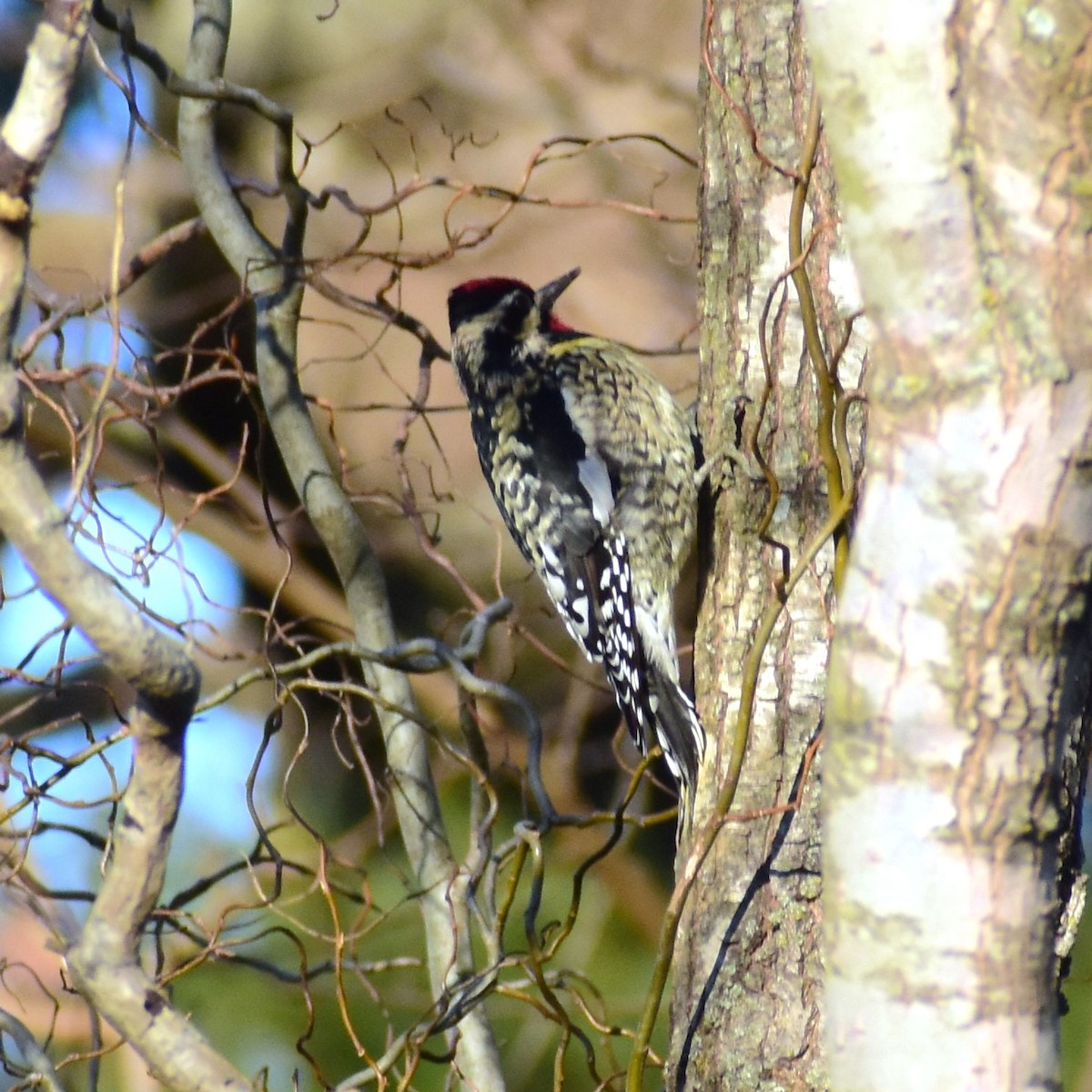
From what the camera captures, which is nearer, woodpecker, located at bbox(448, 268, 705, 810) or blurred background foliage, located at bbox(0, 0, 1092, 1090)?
woodpecker, located at bbox(448, 268, 705, 810)

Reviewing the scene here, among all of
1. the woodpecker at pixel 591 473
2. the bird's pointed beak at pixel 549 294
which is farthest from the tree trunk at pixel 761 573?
the bird's pointed beak at pixel 549 294

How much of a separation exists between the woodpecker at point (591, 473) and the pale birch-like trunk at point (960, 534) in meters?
1.21

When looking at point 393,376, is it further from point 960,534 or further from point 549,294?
point 960,534

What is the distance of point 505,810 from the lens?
4.90 meters

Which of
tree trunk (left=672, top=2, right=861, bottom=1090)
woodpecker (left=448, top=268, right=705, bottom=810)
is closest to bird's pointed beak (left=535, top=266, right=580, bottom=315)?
woodpecker (left=448, top=268, right=705, bottom=810)

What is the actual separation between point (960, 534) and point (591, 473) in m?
1.74

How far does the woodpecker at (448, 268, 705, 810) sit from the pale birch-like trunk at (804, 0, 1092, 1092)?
121 cm

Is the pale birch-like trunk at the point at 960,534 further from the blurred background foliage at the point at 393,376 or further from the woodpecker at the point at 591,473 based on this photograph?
the blurred background foliage at the point at 393,376

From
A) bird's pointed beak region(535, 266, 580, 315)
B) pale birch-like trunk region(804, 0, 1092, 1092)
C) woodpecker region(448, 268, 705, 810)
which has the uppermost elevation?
bird's pointed beak region(535, 266, 580, 315)

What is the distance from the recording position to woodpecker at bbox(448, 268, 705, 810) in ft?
9.18

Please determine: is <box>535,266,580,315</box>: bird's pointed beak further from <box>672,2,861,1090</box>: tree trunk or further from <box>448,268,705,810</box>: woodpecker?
<box>672,2,861,1090</box>: tree trunk

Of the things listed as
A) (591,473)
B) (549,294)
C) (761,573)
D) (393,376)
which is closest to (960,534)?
(761,573)

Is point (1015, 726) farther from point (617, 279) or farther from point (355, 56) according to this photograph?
point (355, 56)

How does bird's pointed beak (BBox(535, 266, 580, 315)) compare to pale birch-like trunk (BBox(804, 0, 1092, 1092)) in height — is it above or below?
above
